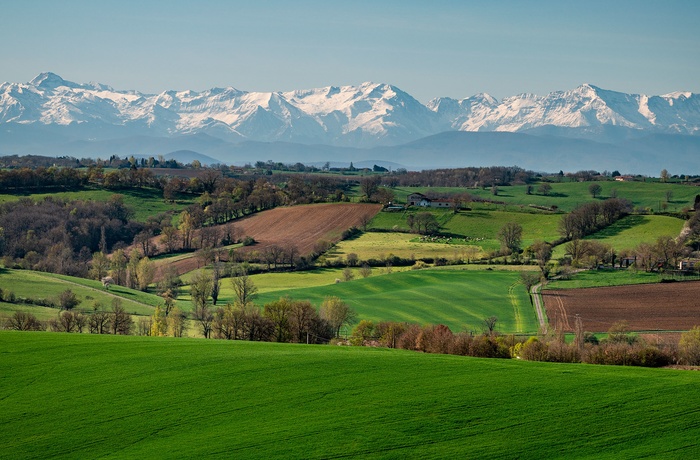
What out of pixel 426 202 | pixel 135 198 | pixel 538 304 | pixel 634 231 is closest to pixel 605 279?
pixel 538 304

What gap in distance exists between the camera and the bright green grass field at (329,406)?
107 ft

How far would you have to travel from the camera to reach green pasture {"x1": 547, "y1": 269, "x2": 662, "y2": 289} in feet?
302

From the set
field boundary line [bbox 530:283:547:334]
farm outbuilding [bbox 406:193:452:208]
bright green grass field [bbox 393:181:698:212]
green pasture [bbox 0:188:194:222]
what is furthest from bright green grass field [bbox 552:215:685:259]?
green pasture [bbox 0:188:194:222]

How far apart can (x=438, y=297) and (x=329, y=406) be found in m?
54.2

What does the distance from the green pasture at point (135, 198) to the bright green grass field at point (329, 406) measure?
11732 cm

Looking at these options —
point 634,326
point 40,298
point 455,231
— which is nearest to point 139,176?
point 455,231

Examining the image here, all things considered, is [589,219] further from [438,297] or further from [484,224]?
[438,297]

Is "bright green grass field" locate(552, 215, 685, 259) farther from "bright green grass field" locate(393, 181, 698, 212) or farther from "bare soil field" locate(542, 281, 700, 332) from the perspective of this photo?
"bright green grass field" locate(393, 181, 698, 212)

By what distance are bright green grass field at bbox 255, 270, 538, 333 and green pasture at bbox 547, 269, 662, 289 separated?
4.77 m

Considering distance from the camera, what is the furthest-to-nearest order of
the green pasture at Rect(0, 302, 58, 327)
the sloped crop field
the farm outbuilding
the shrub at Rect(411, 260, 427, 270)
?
the farm outbuilding, the sloped crop field, the shrub at Rect(411, 260, 427, 270), the green pasture at Rect(0, 302, 58, 327)

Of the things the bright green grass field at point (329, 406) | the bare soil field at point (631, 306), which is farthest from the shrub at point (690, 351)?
the bare soil field at point (631, 306)

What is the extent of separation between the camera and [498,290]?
92812mm

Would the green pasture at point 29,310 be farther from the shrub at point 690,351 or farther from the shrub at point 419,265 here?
the shrub at point 690,351

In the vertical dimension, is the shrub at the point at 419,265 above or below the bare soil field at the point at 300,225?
below
